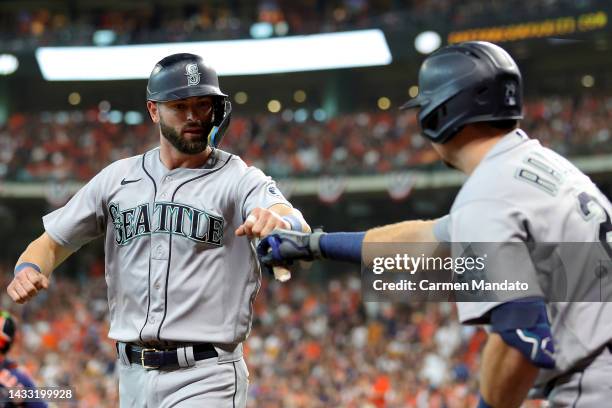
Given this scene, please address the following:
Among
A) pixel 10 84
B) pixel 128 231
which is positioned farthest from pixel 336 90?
pixel 128 231

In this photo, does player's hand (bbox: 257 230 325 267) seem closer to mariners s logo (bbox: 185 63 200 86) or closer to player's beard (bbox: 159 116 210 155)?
player's beard (bbox: 159 116 210 155)

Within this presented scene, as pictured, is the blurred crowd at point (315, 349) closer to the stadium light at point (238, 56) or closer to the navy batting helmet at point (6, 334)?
the navy batting helmet at point (6, 334)

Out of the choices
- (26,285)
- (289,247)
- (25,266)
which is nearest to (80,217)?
(25,266)

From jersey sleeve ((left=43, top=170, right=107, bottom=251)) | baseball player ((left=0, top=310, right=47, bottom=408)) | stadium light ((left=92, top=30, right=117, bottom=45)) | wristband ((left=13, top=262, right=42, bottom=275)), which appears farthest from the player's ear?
stadium light ((left=92, top=30, right=117, bottom=45))

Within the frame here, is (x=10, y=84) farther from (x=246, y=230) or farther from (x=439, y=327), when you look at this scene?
(x=246, y=230)

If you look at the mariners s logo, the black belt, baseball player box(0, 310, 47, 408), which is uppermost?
the mariners s logo

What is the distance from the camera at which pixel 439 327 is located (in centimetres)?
1477

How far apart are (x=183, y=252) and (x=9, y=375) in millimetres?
2113

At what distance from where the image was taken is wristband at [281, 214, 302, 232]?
3150mm

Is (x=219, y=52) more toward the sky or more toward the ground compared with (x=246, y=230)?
more toward the ground

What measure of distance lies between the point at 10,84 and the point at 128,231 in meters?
25.7

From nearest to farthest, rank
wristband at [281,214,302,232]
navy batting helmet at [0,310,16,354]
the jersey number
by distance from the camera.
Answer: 1. the jersey number
2. wristband at [281,214,302,232]
3. navy batting helmet at [0,310,16,354]

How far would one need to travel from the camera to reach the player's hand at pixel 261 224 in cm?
300

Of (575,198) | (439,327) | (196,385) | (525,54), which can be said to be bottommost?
(439,327)
